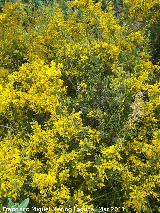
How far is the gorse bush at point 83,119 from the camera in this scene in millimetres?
3391

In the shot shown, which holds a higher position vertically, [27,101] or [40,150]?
[27,101]

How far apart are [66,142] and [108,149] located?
0.42 metres

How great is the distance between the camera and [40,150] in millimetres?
3551

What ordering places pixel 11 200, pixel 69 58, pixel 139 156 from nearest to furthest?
pixel 11 200 < pixel 139 156 < pixel 69 58

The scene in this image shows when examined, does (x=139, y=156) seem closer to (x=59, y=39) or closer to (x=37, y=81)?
(x=37, y=81)

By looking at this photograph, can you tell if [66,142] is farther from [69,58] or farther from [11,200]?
[69,58]

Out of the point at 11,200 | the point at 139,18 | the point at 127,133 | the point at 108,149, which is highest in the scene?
the point at 139,18

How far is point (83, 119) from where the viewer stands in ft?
13.0

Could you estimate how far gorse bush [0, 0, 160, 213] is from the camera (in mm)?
3391

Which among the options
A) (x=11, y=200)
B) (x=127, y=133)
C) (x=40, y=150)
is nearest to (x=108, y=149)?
(x=127, y=133)

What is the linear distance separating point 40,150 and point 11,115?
534mm

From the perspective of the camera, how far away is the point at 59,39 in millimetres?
4543

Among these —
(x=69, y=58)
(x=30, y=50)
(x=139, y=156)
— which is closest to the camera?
(x=139, y=156)

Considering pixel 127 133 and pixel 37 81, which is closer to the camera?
pixel 127 133
